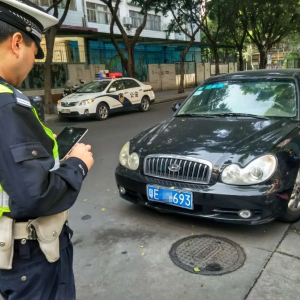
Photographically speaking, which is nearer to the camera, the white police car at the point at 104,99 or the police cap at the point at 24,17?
the police cap at the point at 24,17

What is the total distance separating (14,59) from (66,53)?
21294 millimetres

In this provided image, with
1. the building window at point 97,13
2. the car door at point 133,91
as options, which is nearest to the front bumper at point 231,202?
the car door at point 133,91

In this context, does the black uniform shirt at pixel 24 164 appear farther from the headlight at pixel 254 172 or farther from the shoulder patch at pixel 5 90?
the headlight at pixel 254 172

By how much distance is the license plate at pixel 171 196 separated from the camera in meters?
3.12

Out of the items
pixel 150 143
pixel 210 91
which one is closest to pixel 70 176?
pixel 150 143

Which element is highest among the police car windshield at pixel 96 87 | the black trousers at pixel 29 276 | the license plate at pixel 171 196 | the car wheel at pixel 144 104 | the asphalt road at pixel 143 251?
the police car windshield at pixel 96 87

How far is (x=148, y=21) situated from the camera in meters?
30.0

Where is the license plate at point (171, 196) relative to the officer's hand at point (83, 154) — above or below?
below

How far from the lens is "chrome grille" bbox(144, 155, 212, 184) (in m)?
3.10

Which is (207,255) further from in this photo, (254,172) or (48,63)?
(48,63)

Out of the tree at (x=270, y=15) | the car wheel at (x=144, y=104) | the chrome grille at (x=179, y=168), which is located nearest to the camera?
the chrome grille at (x=179, y=168)

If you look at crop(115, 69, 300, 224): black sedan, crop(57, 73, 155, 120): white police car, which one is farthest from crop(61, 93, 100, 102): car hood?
crop(115, 69, 300, 224): black sedan

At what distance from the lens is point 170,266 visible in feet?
9.21

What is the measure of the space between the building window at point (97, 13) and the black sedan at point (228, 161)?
23228 mm
